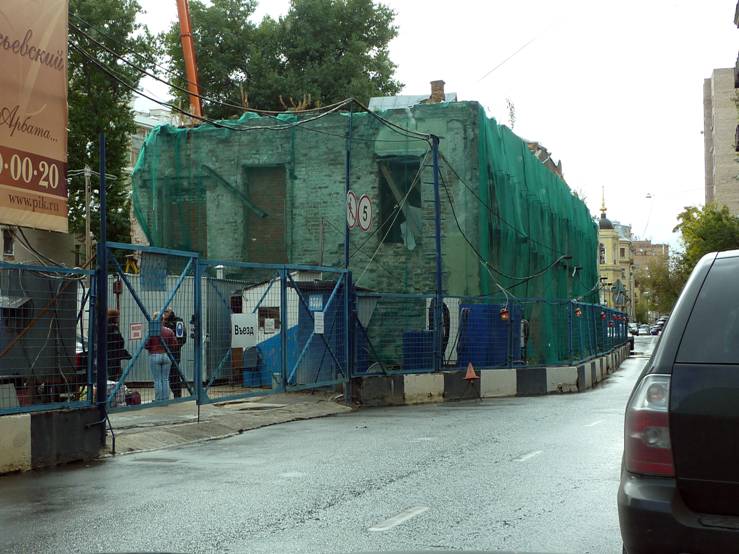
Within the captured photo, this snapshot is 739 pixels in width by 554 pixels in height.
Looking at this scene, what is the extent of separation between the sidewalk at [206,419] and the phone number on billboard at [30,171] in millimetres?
3229

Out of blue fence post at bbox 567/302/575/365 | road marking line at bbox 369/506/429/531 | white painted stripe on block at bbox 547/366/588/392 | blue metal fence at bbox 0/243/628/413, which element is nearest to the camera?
road marking line at bbox 369/506/429/531

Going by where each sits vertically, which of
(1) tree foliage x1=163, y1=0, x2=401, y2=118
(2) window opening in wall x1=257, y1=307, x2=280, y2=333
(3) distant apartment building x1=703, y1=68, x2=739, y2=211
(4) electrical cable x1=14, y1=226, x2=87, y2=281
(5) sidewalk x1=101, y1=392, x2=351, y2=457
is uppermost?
(3) distant apartment building x1=703, y1=68, x2=739, y2=211

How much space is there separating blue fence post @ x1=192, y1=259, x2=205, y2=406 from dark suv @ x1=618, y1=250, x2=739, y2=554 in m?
9.73

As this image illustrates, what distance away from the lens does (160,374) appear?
1240 cm

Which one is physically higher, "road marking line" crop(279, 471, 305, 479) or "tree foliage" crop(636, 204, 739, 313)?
"tree foliage" crop(636, 204, 739, 313)

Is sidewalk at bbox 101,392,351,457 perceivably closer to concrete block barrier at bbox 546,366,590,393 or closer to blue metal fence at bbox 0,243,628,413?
blue metal fence at bbox 0,243,628,413

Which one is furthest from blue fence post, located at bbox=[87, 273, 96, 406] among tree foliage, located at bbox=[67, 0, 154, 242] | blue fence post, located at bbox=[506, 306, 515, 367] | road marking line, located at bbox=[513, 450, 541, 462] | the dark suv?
tree foliage, located at bbox=[67, 0, 154, 242]

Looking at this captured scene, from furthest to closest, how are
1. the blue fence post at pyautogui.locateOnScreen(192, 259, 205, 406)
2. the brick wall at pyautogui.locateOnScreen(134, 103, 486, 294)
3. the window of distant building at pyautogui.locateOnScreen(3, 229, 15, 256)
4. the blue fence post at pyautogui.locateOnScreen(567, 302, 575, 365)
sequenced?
the brick wall at pyautogui.locateOnScreen(134, 103, 486, 294) → the blue fence post at pyautogui.locateOnScreen(567, 302, 575, 365) → the blue fence post at pyautogui.locateOnScreen(192, 259, 205, 406) → the window of distant building at pyautogui.locateOnScreen(3, 229, 15, 256)

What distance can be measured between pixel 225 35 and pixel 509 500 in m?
42.2

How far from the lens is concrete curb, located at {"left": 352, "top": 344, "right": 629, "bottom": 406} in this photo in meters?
18.2

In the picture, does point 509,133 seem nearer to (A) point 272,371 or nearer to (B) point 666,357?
(A) point 272,371

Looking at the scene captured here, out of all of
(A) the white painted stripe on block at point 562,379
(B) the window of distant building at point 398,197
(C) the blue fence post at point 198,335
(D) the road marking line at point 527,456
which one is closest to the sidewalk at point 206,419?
(C) the blue fence post at point 198,335

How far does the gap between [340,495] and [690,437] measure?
14.4 ft

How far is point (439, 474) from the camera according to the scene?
28.8ft
